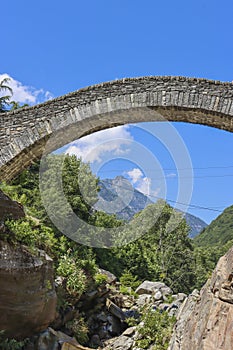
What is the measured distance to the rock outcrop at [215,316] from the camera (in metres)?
4.01

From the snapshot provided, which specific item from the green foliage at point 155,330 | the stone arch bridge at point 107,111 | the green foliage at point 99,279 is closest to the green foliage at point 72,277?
the green foliage at point 99,279

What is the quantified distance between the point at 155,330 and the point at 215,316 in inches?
223

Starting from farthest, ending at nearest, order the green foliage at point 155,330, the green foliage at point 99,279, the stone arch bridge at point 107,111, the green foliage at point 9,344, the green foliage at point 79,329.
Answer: the green foliage at point 99,279
the green foliage at point 79,329
the green foliage at point 155,330
the stone arch bridge at point 107,111
the green foliage at point 9,344

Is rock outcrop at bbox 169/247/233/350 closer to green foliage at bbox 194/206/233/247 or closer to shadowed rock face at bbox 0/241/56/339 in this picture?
shadowed rock face at bbox 0/241/56/339

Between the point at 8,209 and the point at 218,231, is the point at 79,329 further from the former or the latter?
the point at 218,231

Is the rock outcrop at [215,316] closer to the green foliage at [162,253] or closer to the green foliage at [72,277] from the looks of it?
the green foliage at [72,277]

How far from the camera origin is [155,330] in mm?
9414

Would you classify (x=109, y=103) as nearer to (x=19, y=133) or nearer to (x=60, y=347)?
(x=19, y=133)

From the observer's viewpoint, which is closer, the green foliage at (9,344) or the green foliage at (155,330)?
the green foliage at (9,344)

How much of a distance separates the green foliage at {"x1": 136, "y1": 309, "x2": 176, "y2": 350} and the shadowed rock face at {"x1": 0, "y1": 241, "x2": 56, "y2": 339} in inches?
123

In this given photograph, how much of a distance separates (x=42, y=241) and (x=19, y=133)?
2622 millimetres

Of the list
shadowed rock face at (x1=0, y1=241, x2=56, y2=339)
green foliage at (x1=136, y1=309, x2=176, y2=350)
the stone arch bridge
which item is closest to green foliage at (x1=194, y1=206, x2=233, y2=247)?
green foliage at (x1=136, y1=309, x2=176, y2=350)

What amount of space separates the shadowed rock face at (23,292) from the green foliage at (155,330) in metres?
3.12

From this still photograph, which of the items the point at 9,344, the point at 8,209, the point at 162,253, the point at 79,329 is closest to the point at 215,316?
the point at 9,344
